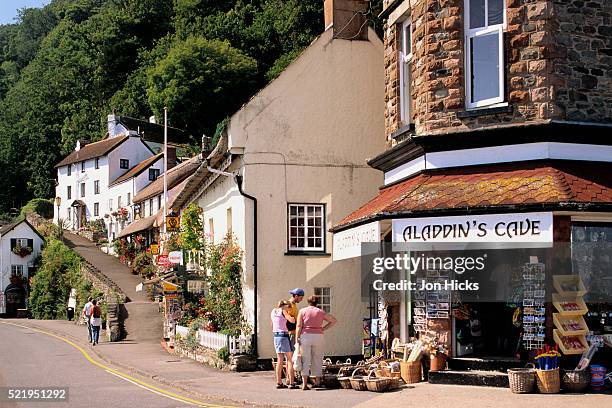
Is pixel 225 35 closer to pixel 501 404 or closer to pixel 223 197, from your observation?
pixel 223 197

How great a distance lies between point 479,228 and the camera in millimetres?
15156

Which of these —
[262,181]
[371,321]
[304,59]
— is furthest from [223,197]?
[371,321]

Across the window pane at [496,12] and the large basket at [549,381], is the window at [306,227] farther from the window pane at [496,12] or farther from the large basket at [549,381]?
the large basket at [549,381]

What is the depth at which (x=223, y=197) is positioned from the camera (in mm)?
25188

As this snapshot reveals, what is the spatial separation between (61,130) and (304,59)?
8885cm

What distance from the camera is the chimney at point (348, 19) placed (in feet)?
74.3

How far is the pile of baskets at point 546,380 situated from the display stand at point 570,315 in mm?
486

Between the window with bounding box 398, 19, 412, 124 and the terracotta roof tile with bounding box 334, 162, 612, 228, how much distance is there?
228 cm

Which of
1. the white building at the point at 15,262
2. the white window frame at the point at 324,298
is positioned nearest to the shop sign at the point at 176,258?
the white window frame at the point at 324,298

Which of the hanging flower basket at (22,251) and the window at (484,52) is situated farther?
the hanging flower basket at (22,251)

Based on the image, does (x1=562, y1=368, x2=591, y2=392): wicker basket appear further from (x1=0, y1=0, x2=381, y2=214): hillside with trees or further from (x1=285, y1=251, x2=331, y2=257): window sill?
(x1=0, y1=0, x2=381, y2=214): hillside with trees

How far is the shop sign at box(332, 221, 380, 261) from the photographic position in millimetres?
16953

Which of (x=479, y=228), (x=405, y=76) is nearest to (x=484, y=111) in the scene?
(x=479, y=228)

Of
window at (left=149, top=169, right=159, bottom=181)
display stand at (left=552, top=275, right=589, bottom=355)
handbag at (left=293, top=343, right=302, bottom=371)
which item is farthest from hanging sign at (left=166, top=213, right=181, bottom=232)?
window at (left=149, top=169, right=159, bottom=181)
